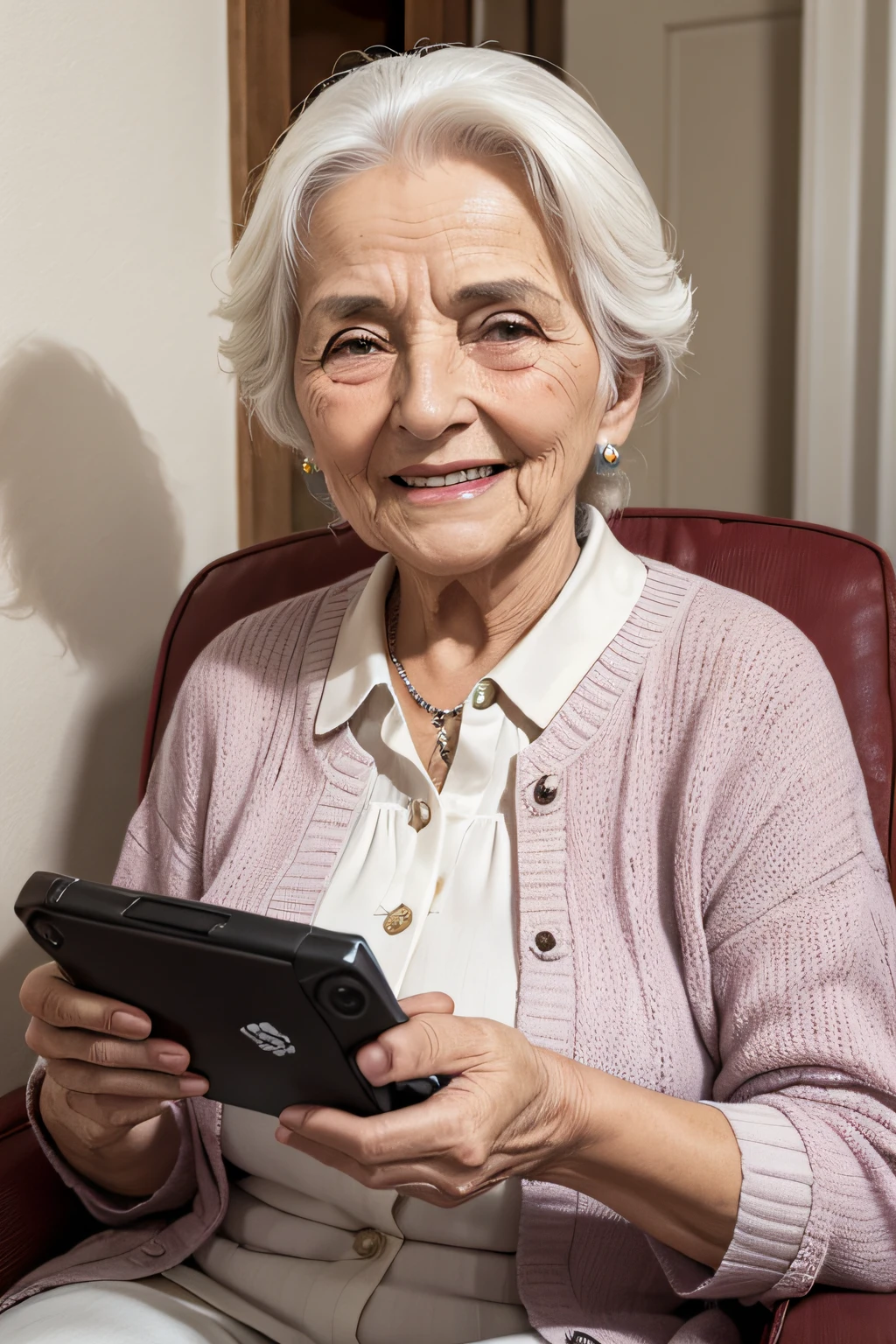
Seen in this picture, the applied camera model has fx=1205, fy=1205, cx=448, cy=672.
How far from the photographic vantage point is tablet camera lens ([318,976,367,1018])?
0.70 metres

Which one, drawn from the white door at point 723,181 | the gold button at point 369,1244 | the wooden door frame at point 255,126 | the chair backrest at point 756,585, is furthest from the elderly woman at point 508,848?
the white door at point 723,181

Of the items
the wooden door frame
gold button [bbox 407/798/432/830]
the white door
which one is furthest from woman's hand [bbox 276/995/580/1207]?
the white door

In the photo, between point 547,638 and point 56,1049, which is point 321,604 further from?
point 56,1049

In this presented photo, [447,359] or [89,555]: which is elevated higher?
[447,359]

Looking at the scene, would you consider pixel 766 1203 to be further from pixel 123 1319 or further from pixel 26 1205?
pixel 26 1205

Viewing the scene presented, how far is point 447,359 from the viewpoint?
1077 mm

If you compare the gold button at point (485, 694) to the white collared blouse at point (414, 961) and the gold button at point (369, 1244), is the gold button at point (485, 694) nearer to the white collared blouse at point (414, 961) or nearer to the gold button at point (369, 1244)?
the white collared blouse at point (414, 961)

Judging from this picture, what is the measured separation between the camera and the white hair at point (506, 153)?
3.48ft

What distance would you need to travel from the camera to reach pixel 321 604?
1381 millimetres

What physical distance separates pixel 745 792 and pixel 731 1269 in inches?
14.2

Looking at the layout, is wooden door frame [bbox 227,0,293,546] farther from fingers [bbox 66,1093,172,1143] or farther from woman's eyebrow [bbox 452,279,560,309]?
fingers [bbox 66,1093,172,1143]

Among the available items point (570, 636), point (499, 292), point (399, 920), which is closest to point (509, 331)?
point (499, 292)

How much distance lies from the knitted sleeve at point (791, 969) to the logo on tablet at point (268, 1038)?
0.35 m

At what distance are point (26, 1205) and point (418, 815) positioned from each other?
53cm
